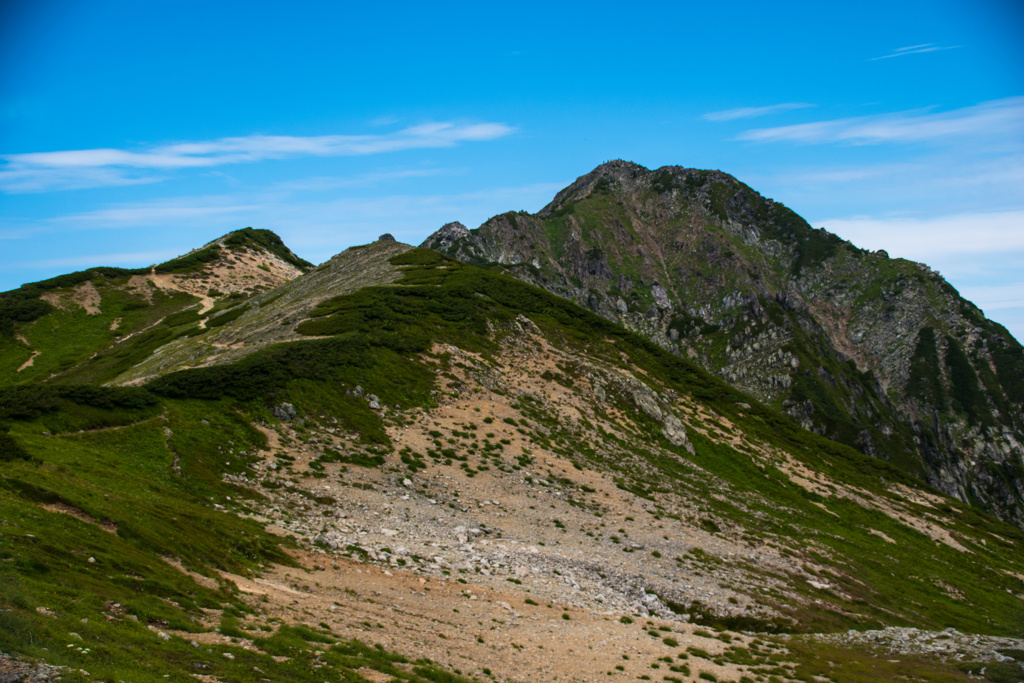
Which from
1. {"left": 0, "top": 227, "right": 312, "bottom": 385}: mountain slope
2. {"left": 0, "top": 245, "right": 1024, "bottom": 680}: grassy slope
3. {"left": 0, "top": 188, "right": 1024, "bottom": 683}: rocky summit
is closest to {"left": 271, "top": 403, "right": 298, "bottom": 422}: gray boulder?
{"left": 0, "top": 188, "right": 1024, "bottom": 683}: rocky summit

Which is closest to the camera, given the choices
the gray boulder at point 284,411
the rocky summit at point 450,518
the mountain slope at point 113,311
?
the rocky summit at point 450,518

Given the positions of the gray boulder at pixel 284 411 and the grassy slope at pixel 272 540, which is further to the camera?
the gray boulder at pixel 284 411

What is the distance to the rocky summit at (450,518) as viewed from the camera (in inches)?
811

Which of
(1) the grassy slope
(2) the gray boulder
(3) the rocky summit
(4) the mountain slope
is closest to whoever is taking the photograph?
(1) the grassy slope

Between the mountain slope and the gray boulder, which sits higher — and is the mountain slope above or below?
above

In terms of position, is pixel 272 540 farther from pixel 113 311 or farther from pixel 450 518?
pixel 113 311

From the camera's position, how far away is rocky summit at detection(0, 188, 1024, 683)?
2061 centimetres

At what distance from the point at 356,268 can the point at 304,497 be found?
72760 millimetres

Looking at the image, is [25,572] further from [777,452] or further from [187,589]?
[777,452]

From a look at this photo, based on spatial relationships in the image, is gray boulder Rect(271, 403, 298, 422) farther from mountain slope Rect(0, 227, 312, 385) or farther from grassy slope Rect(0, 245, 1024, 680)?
mountain slope Rect(0, 227, 312, 385)

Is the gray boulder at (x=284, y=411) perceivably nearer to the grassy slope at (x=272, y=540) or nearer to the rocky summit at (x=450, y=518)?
the rocky summit at (x=450, y=518)

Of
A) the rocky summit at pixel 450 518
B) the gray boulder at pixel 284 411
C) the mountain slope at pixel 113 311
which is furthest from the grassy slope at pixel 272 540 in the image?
the mountain slope at pixel 113 311

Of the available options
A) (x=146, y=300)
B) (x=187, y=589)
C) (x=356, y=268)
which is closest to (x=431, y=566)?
(x=187, y=589)

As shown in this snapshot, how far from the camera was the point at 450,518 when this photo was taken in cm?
4141
